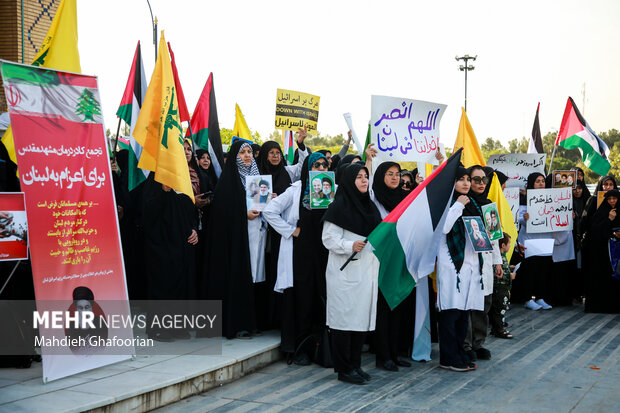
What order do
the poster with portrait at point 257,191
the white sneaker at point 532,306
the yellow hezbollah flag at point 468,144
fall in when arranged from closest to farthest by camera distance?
the poster with portrait at point 257,191 → the yellow hezbollah flag at point 468,144 → the white sneaker at point 532,306

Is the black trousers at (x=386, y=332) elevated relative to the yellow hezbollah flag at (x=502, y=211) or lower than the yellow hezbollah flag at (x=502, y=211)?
lower

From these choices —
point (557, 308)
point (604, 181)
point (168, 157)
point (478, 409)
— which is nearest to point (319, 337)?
point (478, 409)

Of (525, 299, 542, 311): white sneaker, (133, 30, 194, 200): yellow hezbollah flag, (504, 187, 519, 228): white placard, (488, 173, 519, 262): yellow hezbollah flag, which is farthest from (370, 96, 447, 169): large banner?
(525, 299, 542, 311): white sneaker

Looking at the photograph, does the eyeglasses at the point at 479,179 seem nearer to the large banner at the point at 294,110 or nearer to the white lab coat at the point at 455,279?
the white lab coat at the point at 455,279

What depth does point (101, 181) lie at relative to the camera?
520 cm

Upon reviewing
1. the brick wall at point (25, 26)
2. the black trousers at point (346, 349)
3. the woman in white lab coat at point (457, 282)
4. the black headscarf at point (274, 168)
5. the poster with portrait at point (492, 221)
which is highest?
the brick wall at point (25, 26)

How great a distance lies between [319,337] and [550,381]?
2147 mm

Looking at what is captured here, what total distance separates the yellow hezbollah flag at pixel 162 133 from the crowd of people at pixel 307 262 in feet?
1.64

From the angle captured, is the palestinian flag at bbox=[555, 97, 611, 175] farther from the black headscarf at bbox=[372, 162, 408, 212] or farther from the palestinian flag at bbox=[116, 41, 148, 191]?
the palestinian flag at bbox=[116, 41, 148, 191]

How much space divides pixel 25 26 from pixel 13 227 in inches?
375

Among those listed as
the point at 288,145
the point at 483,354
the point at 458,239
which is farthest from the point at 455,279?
the point at 288,145

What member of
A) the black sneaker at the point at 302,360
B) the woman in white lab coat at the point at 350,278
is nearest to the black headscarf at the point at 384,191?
the woman in white lab coat at the point at 350,278

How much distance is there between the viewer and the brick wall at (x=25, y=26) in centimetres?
1280

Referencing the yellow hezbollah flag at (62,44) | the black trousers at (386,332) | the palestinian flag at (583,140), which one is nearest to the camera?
the yellow hezbollah flag at (62,44)
